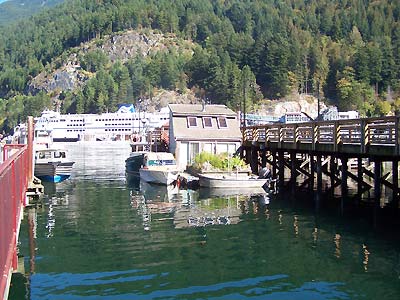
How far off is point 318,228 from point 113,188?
21420mm

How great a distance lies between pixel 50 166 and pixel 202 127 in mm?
12966

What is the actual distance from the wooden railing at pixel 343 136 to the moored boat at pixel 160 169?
7.07m

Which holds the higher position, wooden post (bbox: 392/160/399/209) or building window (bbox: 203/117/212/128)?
building window (bbox: 203/117/212/128)

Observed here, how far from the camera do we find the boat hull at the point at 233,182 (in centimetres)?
3341

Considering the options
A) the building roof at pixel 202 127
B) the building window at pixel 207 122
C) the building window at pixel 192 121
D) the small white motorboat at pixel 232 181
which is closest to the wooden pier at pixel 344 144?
the building roof at pixel 202 127

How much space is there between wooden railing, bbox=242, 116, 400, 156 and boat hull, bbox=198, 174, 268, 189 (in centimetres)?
271

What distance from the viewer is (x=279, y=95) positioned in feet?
549

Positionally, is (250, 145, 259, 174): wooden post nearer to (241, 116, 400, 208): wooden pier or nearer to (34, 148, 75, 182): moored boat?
(241, 116, 400, 208): wooden pier

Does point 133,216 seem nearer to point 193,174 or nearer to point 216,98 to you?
point 193,174

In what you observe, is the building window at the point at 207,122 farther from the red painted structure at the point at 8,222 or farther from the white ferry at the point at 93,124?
the white ferry at the point at 93,124

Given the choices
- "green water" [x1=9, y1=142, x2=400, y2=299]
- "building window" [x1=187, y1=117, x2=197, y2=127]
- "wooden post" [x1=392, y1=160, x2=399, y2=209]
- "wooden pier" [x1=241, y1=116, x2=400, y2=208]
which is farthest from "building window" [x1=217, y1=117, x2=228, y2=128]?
"wooden post" [x1=392, y1=160, x2=399, y2=209]

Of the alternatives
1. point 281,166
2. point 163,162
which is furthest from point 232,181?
point 163,162

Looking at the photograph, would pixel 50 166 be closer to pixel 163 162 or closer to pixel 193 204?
pixel 163 162

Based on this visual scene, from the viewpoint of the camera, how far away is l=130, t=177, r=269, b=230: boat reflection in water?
23391 mm
